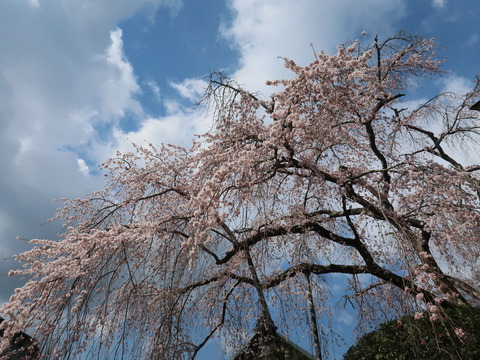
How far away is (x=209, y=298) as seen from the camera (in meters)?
7.08

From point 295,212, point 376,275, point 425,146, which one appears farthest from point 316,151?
point 425,146

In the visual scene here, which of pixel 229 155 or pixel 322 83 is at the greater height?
pixel 322 83

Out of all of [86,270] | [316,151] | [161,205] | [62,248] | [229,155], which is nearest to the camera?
[86,270]

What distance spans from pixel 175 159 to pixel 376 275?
437cm

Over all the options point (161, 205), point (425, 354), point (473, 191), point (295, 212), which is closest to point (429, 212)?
point (473, 191)

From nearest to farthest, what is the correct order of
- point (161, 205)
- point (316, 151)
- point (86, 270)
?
point (86, 270) → point (316, 151) → point (161, 205)

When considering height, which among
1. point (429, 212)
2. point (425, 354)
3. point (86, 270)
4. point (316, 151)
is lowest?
point (425, 354)

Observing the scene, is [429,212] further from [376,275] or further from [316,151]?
[316,151]

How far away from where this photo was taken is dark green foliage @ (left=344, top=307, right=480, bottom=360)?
3.74m

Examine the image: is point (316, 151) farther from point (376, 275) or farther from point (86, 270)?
point (86, 270)

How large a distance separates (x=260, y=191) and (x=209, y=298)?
3946 millimetres

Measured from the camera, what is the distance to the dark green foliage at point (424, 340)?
3.74m

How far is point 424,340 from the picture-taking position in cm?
356

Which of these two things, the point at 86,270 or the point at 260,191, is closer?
the point at 260,191
